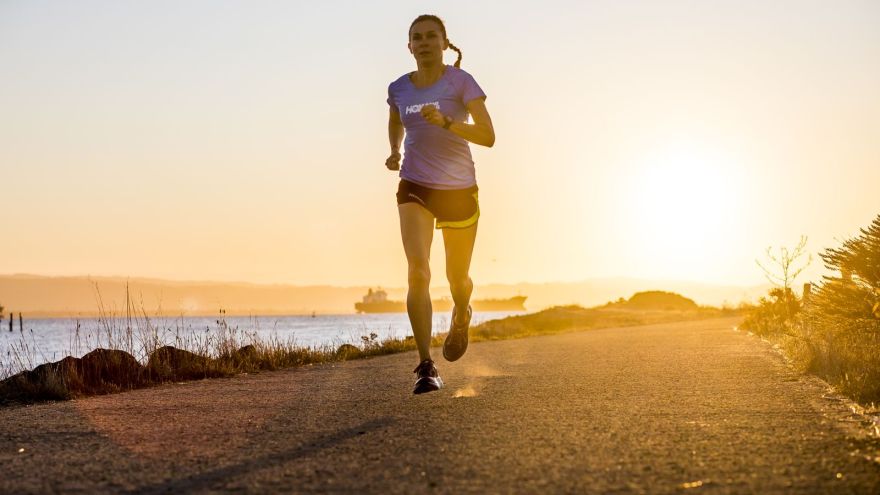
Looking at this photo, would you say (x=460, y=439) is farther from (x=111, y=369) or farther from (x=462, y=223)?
(x=111, y=369)

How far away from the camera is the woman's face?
6.24 meters

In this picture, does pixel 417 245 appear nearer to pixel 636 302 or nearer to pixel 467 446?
pixel 467 446

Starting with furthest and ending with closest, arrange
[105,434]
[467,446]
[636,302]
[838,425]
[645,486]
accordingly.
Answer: [636,302] < [105,434] < [838,425] < [467,446] < [645,486]

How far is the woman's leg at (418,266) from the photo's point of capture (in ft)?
20.0

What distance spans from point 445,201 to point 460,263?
60cm

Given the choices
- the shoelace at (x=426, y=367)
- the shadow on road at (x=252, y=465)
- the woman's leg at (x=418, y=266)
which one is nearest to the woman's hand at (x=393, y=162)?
the woman's leg at (x=418, y=266)

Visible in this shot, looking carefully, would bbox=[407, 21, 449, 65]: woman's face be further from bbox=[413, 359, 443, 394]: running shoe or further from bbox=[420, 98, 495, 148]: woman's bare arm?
bbox=[413, 359, 443, 394]: running shoe

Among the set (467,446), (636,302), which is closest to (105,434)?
(467,446)

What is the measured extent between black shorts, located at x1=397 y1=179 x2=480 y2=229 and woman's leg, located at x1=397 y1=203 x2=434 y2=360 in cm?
7

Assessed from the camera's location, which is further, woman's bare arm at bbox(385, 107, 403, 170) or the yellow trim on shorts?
woman's bare arm at bbox(385, 107, 403, 170)

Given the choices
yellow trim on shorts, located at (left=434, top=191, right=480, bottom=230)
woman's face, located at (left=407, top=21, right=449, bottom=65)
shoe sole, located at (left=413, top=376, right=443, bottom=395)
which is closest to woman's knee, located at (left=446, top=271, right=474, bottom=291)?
yellow trim on shorts, located at (left=434, top=191, right=480, bottom=230)

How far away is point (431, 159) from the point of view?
20.4ft

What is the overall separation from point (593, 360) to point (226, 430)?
221 inches

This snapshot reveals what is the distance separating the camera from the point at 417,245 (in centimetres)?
614
